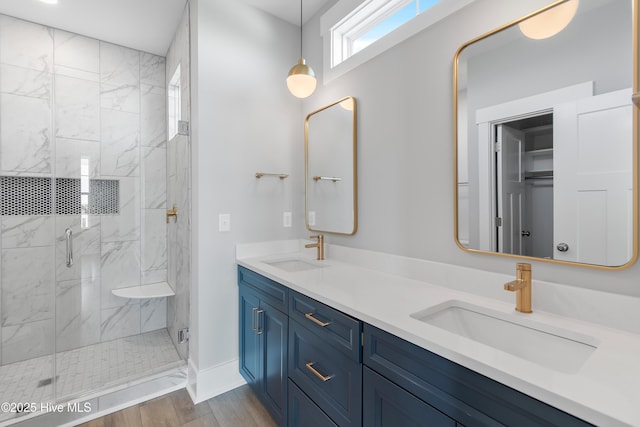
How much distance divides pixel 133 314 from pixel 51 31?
97.4 inches

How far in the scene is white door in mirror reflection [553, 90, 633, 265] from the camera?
94 cm

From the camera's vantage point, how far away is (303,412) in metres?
1.40

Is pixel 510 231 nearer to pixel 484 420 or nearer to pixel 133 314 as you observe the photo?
pixel 484 420

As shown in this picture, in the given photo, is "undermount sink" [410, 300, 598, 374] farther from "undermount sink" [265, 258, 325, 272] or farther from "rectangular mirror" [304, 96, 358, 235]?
"undermount sink" [265, 258, 325, 272]

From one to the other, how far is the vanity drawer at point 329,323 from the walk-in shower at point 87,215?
1129 millimetres

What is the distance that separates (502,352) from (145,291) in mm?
2879

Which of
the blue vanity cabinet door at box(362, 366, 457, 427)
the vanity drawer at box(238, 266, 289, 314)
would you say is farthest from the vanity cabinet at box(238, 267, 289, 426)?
the blue vanity cabinet door at box(362, 366, 457, 427)

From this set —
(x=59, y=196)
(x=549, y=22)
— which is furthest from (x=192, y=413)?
(x=549, y=22)

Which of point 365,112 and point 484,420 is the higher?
point 365,112

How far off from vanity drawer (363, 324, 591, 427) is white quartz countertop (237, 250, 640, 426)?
25 millimetres

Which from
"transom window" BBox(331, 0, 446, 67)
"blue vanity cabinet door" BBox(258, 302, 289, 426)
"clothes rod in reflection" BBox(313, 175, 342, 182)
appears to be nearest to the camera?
"blue vanity cabinet door" BBox(258, 302, 289, 426)

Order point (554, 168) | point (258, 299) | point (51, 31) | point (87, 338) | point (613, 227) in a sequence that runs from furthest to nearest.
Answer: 1. point (87, 338)
2. point (51, 31)
3. point (258, 299)
4. point (554, 168)
5. point (613, 227)

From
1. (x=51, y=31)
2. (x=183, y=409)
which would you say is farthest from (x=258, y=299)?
(x=51, y=31)

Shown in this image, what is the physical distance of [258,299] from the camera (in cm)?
181
